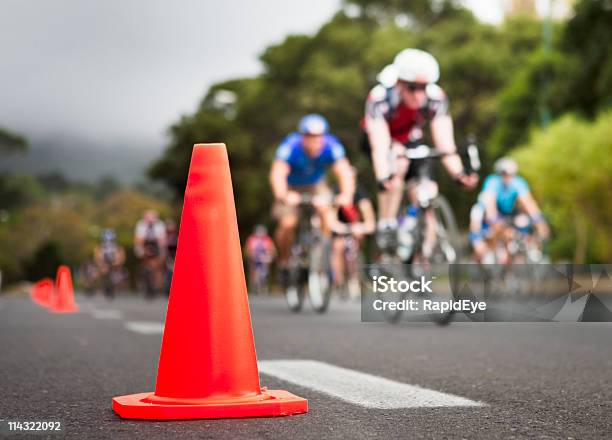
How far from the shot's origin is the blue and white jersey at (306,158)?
12.4 metres

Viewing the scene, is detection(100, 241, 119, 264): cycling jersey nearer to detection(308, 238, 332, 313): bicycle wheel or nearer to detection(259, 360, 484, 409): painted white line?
detection(308, 238, 332, 313): bicycle wheel

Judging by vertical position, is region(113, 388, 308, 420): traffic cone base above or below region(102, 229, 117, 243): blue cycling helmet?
below

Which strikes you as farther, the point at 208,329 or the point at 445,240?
the point at 445,240

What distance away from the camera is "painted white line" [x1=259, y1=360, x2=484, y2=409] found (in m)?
4.59

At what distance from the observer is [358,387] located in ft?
16.9

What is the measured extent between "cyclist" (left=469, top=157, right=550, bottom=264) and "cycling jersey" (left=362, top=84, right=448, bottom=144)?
6508 mm

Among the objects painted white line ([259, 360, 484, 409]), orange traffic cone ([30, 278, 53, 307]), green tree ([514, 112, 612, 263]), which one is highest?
green tree ([514, 112, 612, 263])

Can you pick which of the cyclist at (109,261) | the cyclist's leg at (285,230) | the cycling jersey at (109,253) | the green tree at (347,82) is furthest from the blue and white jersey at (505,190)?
the green tree at (347,82)

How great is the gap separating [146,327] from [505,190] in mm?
7454

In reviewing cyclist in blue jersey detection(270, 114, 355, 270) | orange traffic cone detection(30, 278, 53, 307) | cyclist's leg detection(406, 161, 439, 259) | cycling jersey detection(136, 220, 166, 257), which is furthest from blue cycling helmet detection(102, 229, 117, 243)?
cyclist's leg detection(406, 161, 439, 259)

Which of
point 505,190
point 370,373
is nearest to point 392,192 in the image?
point 370,373

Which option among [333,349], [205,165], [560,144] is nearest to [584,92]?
[560,144]

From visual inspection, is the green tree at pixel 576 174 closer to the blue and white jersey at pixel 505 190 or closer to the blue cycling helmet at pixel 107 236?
the blue cycling helmet at pixel 107 236

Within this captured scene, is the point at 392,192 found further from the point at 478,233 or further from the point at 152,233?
the point at 152,233
